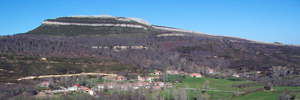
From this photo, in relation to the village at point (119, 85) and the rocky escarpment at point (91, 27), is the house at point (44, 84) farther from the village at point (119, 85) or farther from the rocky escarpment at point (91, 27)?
the rocky escarpment at point (91, 27)

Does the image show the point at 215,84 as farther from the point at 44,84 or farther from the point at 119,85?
the point at 44,84

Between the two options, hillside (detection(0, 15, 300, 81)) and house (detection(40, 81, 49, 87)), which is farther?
hillside (detection(0, 15, 300, 81))

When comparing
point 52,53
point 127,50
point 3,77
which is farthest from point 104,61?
point 3,77

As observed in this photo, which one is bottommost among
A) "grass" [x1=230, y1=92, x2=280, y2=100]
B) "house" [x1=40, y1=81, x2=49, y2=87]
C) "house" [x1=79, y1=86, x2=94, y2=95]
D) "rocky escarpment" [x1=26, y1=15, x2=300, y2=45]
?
"grass" [x1=230, y1=92, x2=280, y2=100]

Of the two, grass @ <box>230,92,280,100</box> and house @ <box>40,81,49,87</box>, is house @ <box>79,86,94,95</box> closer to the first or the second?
house @ <box>40,81,49,87</box>

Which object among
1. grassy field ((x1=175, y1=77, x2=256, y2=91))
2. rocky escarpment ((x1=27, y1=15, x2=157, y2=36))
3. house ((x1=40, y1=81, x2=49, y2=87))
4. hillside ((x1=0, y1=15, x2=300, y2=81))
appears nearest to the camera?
house ((x1=40, y1=81, x2=49, y2=87))

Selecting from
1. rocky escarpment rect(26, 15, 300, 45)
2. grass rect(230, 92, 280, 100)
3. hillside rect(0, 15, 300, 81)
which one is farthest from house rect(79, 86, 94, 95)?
rocky escarpment rect(26, 15, 300, 45)

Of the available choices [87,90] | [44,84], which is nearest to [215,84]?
[87,90]

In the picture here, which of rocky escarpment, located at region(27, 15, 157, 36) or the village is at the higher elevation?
rocky escarpment, located at region(27, 15, 157, 36)
